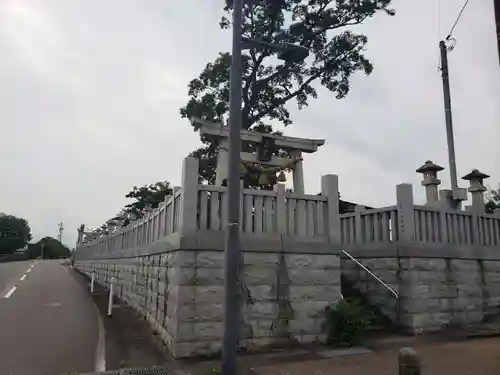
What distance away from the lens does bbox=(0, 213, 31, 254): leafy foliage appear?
3969 inches

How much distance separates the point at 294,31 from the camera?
17219mm

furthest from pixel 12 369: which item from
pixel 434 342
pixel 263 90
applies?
pixel 263 90

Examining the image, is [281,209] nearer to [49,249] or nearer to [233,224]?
[233,224]

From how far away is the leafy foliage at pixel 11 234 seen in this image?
101 meters

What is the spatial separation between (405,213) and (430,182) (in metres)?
1.98

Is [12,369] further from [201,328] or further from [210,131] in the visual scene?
[210,131]

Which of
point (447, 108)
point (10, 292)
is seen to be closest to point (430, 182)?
point (447, 108)

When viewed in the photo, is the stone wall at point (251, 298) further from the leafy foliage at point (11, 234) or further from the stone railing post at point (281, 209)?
the leafy foliage at point (11, 234)

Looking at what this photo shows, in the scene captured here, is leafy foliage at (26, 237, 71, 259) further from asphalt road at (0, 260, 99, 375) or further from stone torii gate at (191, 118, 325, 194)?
stone torii gate at (191, 118, 325, 194)

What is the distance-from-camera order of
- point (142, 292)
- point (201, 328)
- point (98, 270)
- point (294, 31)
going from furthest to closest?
point (98, 270)
point (294, 31)
point (142, 292)
point (201, 328)

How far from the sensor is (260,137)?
1000 centimetres

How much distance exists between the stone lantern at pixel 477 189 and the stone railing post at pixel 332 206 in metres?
5.04

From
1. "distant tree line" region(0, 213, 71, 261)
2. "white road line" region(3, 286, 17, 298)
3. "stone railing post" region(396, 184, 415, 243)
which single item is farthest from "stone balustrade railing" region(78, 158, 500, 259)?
"distant tree line" region(0, 213, 71, 261)

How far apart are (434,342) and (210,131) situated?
6.49 m
